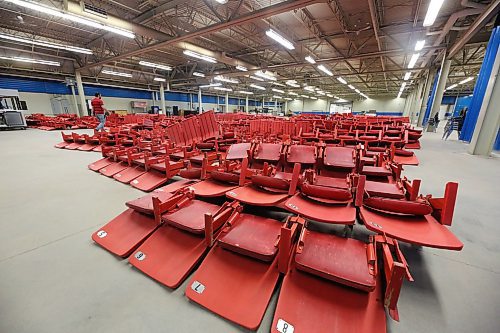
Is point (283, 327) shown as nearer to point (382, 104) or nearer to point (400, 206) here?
point (400, 206)

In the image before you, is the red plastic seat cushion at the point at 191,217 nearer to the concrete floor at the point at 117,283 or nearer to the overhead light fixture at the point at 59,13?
the concrete floor at the point at 117,283

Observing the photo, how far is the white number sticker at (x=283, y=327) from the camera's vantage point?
39.6 inches

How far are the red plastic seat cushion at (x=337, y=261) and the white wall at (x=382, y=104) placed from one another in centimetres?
3551

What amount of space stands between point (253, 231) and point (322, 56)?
13.9m

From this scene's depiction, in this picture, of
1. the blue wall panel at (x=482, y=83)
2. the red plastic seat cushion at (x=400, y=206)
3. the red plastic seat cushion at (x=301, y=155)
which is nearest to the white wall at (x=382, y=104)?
the blue wall panel at (x=482, y=83)

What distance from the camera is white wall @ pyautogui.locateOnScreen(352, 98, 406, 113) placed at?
1163 inches

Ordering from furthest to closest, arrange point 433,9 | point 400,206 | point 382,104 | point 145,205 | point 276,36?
point 382,104
point 276,36
point 433,9
point 145,205
point 400,206

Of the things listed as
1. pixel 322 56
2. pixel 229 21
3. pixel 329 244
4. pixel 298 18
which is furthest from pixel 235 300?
pixel 322 56

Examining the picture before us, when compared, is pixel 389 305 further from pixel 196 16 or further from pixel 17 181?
pixel 196 16

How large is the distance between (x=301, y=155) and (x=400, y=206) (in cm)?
143

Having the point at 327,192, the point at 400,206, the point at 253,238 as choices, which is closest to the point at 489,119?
the point at 400,206

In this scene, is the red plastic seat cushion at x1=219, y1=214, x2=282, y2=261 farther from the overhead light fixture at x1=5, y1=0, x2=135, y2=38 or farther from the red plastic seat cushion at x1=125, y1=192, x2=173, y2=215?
the overhead light fixture at x1=5, y1=0, x2=135, y2=38

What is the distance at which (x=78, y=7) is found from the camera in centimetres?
570

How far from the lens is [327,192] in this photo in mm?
1743
